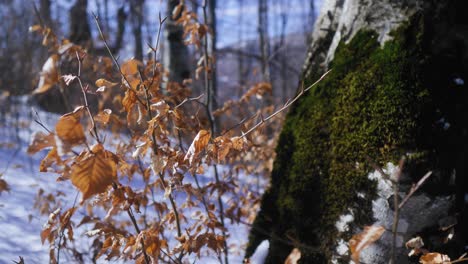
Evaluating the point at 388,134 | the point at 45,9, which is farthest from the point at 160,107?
the point at 45,9

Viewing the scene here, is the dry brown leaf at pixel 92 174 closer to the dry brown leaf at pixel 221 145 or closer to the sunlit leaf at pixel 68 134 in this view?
the sunlit leaf at pixel 68 134

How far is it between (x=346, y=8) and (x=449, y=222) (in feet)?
3.98

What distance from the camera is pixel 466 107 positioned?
1800mm

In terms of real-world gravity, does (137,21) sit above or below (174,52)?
above

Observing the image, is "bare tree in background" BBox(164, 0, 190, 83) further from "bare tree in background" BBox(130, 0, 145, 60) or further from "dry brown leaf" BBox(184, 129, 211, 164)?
"dry brown leaf" BBox(184, 129, 211, 164)

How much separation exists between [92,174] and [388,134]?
129 centimetres

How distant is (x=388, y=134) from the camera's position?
5.74ft

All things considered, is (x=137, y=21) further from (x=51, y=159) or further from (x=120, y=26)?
(x=51, y=159)

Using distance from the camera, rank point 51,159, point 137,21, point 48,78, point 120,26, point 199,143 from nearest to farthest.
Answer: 1. point 48,78
2. point 51,159
3. point 199,143
4. point 120,26
5. point 137,21

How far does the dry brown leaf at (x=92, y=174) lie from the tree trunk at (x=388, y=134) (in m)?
0.91

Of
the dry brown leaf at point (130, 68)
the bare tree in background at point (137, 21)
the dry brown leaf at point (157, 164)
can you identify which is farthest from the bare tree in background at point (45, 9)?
the dry brown leaf at point (157, 164)

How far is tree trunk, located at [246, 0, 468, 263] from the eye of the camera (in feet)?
5.61

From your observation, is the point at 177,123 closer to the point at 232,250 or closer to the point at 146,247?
the point at 146,247

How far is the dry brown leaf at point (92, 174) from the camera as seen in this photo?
0.99 metres
